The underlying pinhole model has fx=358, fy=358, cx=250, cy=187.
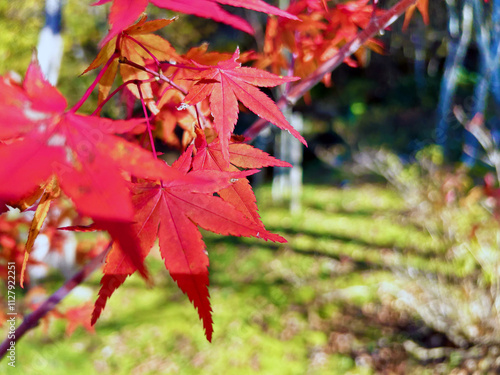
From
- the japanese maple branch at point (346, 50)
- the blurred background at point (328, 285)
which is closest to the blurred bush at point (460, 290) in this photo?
the blurred background at point (328, 285)

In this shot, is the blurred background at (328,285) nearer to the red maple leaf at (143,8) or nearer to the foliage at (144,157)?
the foliage at (144,157)

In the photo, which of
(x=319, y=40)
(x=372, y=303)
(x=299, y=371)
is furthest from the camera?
(x=372, y=303)

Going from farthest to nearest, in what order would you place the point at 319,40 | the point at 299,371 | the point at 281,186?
the point at 281,186
the point at 299,371
the point at 319,40

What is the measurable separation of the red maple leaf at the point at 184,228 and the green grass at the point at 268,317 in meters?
2.07

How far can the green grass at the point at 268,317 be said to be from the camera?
2.29 metres

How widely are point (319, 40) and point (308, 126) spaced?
775 cm

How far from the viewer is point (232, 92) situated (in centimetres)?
45

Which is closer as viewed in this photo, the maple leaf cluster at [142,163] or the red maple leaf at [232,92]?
the maple leaf cluster at [142,163]

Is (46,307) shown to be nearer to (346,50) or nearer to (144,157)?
(144,157)

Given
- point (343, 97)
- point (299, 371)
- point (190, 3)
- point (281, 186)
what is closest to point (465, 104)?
point (343, 97)

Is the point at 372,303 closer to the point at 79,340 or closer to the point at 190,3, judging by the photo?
the point at 79,340

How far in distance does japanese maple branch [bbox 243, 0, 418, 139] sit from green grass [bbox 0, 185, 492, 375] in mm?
2002

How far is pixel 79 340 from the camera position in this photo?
8.71 feet

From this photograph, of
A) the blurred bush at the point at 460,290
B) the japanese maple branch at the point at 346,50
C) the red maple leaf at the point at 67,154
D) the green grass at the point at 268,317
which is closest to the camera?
the red maple leaf at the point at 67,154
